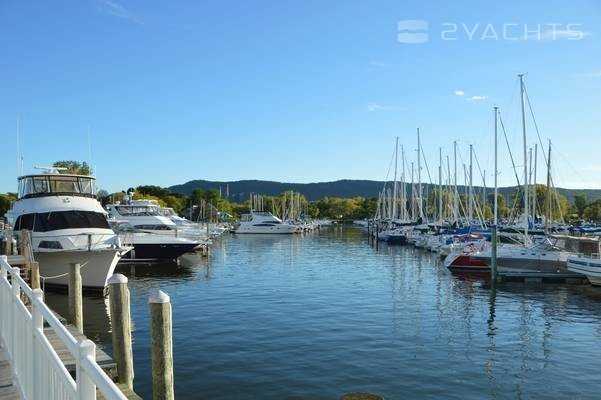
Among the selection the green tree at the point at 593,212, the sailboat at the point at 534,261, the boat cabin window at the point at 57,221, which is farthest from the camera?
the green tree at the point at 593,212

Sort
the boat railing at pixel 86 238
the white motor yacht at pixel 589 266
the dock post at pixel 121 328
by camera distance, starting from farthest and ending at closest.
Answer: the white motor yacht at pixel 589 266
the boat railing at pixel 86 238
the dock post at pixel 121 328

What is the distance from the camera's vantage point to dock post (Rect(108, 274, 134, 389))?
10.4 meters

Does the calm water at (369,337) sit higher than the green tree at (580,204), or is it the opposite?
the green tree at (580,204)

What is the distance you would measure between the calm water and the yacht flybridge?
1.71 meters

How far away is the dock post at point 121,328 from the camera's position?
10359mm

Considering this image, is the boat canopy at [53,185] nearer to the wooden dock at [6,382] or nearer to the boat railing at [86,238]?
the boat railing at [86,238]

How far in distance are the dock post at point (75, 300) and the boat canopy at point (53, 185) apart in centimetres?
1285

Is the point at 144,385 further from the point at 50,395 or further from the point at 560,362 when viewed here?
the point at 560,362

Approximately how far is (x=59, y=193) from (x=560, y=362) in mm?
23659

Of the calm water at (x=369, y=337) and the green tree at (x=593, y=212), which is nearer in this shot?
the calm water at (x=369, y=337)

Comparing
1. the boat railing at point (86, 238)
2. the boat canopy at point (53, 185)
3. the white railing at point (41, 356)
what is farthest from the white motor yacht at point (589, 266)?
the white railing at point (41, 356)

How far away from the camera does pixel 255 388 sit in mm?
12617

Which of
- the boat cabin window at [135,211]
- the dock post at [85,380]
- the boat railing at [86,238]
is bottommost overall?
the boat railing at [86,238]

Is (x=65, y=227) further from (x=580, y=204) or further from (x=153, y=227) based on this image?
(x=580, y=204)
